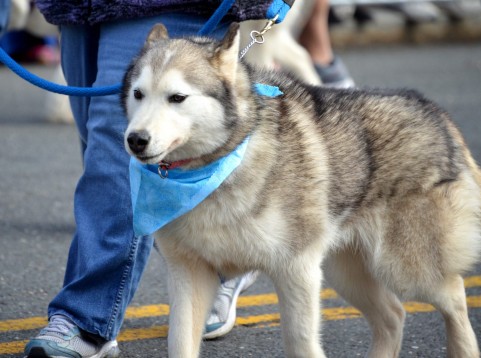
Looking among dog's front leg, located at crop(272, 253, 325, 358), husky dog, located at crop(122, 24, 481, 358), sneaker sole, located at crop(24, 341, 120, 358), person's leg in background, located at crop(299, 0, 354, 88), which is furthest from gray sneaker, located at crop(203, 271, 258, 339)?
person's leg in background, located at crop(299, 0, 354, 88)

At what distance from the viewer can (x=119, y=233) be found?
151 inches

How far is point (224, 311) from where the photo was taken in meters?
4.32

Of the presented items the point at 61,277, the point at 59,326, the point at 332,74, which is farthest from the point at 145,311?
the point at 332,74

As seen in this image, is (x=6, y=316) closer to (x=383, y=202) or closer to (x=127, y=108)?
(x=127, y=108)

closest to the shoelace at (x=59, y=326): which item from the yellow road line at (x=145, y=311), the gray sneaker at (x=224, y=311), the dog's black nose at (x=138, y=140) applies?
the yellow road line at (x=145, y=311)

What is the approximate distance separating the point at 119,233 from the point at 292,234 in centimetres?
78

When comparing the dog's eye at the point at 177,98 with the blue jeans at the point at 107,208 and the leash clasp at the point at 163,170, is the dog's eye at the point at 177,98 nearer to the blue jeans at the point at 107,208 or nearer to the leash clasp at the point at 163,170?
the leash clasp at the point at 163,170

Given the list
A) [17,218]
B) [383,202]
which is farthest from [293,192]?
[17,218]

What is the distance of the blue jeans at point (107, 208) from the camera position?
3779 millimetres

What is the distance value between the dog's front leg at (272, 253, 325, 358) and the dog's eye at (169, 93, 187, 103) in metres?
0.68

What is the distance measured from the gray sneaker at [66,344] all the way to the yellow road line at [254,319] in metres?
0.26

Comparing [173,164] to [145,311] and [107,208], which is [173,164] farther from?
[145,311]

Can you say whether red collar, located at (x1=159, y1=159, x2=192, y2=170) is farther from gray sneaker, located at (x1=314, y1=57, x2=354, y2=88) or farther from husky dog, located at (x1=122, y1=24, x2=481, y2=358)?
gray sneaker, located at (x1=314, y1=57, x2=354, y2=88)

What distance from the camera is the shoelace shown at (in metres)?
3.79
